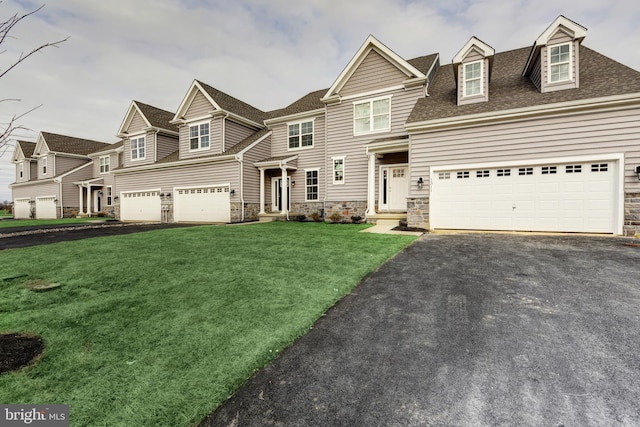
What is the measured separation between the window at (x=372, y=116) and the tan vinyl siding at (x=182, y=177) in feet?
24.7

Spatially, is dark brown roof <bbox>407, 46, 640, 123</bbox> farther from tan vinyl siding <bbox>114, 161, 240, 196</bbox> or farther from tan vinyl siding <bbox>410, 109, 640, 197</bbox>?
tan vinyl siding <bbox>114, 161, 240, 196</bbox>

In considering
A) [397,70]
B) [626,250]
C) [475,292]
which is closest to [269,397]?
[475,292]

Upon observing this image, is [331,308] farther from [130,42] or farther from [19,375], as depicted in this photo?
[130,42]

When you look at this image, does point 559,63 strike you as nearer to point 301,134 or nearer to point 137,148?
point 301,134

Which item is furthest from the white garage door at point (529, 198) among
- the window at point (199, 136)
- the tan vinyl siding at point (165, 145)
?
the tan vinyl siding at point (165, 145)

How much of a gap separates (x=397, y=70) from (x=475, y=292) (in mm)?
12571

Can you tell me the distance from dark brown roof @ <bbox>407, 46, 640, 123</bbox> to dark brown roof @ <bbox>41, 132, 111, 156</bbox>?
102ft

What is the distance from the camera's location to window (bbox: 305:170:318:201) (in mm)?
16188

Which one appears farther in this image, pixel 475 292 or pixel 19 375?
pixel 475 292

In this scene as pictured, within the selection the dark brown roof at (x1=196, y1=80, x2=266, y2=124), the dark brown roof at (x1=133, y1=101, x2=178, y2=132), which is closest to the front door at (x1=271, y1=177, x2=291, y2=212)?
the dark brown roof at (x1=196, y1=80, x2=266, y2=124)

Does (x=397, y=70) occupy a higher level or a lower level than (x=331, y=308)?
higher

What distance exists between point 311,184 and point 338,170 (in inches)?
84.8

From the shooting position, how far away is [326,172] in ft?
49.7

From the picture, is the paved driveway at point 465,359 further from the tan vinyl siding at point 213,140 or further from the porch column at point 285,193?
the tan vinyl siding at point 213,140
